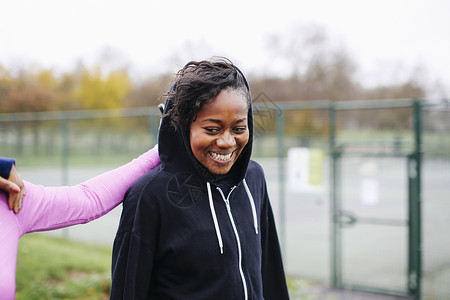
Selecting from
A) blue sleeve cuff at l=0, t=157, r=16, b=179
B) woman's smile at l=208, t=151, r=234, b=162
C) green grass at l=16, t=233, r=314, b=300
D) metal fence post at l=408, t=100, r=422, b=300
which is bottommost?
green grass at l=16, t=233, r=314, b=300

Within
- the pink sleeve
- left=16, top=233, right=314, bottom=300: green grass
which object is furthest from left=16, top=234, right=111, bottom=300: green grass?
the pink sleeve

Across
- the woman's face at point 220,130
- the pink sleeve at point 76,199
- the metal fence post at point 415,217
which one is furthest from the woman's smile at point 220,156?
the metal fence post at point 415,217

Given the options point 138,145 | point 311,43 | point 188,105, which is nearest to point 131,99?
point 311,43

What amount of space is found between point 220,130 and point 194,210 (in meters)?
0.29

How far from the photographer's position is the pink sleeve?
1.43 m

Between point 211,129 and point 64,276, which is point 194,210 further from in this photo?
point 64,276

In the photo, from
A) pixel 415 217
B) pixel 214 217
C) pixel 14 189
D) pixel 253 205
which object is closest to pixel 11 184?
pixel 14 189

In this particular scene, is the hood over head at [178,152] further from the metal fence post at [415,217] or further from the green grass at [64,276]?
the metal fence post at [415,217]

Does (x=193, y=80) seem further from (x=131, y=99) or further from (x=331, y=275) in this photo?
(x=131, y=99)

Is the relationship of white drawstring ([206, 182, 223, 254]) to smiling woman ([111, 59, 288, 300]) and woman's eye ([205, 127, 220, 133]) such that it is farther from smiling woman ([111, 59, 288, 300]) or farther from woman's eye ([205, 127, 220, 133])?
woman's eye ([205, 127, 220, 133])

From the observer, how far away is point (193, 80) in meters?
1.54

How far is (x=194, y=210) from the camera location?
1.55 meters

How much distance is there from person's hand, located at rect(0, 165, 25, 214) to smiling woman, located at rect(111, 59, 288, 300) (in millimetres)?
339

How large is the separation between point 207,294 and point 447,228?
4268 mm
